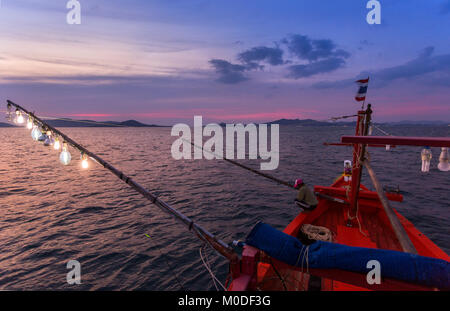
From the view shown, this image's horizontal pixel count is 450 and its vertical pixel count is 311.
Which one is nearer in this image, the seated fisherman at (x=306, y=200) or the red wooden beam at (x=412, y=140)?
the red wooden beam at (x=412, y=140)

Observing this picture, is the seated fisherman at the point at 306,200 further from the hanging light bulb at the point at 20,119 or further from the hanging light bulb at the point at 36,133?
the hanging light bulb at the point at 20,119

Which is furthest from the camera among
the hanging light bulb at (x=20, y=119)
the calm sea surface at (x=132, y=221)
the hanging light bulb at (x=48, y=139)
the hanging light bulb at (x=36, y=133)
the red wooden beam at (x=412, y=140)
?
the calm sea surface at (x=132, y=221)

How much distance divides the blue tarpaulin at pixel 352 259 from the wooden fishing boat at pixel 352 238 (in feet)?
0.19

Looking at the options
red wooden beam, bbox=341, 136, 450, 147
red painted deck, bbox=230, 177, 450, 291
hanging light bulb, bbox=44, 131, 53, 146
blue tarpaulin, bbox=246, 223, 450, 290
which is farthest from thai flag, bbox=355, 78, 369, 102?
hanging light bulb, bbox=44, 131, 53, 146

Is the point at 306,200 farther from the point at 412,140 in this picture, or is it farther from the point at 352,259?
the point at 352,259

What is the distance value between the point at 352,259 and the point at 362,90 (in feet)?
27.5

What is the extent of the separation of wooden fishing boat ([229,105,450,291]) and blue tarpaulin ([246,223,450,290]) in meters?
0.06

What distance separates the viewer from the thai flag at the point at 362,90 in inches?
366

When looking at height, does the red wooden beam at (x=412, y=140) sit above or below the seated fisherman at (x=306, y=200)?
above

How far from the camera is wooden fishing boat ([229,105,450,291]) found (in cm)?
366

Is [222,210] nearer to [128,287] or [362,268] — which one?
[128,287]

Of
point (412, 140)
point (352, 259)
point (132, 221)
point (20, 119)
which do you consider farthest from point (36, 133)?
point (412, 140)

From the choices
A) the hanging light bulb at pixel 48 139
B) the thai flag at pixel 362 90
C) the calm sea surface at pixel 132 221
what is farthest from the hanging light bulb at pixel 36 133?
the thai flag at pixel 362 90

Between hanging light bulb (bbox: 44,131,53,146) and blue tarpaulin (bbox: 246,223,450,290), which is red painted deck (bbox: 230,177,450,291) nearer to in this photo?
blue tarpaulin (bbox: 246,223,450,290)
